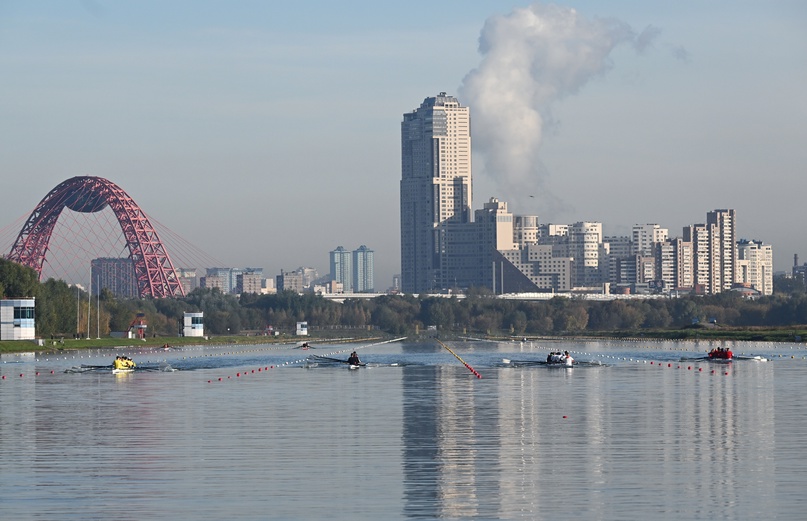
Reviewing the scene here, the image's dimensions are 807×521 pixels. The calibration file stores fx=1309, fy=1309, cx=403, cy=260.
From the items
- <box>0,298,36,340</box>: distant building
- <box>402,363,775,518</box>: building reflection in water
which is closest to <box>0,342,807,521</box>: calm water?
<box>402,363,775,518</box>: building reflection in water

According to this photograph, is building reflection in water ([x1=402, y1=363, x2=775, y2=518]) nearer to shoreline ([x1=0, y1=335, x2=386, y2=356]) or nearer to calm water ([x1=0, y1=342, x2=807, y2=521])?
calm water ([x1=0, y1=342, x2=807, y2=521])

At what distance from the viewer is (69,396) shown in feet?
213

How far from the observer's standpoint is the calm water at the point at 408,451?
27.5 m

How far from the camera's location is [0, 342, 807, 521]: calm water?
90.4ft

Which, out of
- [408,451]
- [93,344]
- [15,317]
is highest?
[15,317]

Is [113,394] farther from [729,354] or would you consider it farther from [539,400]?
[729,354]

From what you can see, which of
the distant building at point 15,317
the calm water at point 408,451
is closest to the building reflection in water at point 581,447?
the calm water at point 408,451

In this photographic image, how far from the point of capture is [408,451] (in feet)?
122

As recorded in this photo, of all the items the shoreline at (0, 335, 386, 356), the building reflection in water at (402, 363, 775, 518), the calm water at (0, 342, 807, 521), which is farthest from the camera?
the shoreline at (0, 335, 386, 356)

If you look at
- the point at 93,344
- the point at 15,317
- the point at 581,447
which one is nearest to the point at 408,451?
the point at 581,447

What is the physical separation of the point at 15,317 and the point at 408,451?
115168 millimetres

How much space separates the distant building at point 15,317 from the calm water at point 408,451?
73.7 meters

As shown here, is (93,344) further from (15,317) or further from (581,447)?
(581,447)

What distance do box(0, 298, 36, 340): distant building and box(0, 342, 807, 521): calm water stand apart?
73747mm
